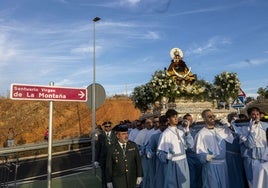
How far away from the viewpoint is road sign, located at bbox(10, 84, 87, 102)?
711 centimetres

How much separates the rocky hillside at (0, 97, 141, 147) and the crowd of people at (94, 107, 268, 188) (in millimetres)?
39016

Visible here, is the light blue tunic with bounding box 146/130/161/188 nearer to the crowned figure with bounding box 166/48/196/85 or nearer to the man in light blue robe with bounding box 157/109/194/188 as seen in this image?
the man in light blue robe with bounding box 157/109/194/188

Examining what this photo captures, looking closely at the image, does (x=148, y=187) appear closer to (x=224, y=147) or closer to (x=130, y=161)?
(x=224, y=147)

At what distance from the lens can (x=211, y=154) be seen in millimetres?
7711

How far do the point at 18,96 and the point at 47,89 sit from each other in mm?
669

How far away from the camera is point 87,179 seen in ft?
40.6

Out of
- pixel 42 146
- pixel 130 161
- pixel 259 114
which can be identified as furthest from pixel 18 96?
pixel 42 146

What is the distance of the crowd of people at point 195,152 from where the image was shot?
6707 millimetres

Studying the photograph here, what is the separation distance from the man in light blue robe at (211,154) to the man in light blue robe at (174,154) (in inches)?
12.3

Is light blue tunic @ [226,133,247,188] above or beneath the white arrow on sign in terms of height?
beneath

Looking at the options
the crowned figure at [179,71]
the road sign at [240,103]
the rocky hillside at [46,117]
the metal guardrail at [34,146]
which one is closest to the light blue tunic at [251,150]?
the crowned figure at [179,71]

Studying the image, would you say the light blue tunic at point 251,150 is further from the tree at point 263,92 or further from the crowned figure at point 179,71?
the tree at point 263,92

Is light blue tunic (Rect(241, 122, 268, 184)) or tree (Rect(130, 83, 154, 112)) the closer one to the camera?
light blue tunic (Rect(241, 122, 268, 184))

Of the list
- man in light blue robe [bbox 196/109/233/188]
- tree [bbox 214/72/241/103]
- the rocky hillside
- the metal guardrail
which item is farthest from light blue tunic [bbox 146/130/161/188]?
the rocky hillside
